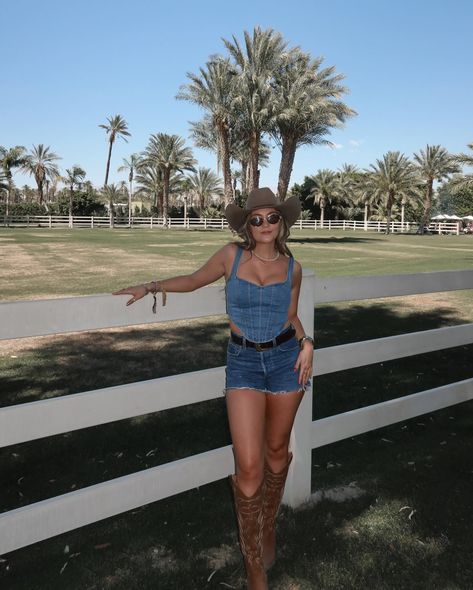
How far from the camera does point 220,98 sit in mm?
37031

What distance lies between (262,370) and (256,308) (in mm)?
284

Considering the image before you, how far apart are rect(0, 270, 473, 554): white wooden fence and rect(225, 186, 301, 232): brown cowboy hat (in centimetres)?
41

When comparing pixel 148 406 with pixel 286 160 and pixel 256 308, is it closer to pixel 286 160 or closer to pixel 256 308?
pixel 256 308

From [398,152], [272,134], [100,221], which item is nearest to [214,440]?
[272,134]

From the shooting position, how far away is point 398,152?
64.8m

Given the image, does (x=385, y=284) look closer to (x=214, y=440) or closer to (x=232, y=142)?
(x=214, y=440)

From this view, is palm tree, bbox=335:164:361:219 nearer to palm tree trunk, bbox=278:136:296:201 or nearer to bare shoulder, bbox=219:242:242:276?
palm tree trunk, bbox=278:136:296:201

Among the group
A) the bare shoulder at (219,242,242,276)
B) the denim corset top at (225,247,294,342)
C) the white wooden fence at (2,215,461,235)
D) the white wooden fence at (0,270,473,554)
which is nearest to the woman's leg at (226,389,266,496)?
the denim corset top at (225,247,294,342)

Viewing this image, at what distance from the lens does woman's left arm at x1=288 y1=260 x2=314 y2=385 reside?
104 inches

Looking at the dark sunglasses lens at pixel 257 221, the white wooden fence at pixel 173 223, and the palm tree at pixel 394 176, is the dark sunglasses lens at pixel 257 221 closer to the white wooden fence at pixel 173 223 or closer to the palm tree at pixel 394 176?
the white wooden fence at pixel 173 223

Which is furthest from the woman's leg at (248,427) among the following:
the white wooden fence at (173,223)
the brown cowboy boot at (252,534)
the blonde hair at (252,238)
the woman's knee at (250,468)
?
the white wooden fence at (173,223)

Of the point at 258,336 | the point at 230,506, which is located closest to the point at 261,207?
the point at 258,336

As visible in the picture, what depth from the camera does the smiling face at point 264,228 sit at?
8.70ft

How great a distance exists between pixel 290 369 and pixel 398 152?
220ft
